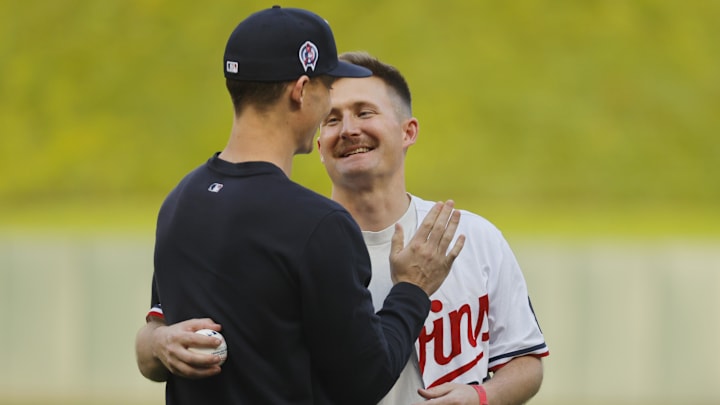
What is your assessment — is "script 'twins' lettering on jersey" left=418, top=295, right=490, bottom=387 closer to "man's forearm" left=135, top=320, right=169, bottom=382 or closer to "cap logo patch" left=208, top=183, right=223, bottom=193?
"man's forearm" left=135, top=320, right=169, bottom=382

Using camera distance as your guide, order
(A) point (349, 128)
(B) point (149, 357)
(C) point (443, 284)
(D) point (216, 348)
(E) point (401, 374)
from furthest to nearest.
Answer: (A) point (349, 128)
(C) point (443, 284)
(E) point (401, 374)
(B) point (149, 357)
(D) point (216, 348)

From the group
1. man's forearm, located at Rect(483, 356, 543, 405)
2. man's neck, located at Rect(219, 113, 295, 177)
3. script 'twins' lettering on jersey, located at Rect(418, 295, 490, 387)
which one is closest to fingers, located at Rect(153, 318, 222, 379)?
man's neck, located at Rect(219, 113, 295, 177)

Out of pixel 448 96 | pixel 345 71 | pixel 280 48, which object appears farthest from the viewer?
pixel 448 96

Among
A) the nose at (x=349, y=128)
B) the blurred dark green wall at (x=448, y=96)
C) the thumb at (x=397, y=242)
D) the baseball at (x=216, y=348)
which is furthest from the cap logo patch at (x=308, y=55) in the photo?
the blurred dark green wall at (x=448, y=96)

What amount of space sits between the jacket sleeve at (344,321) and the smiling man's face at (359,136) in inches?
41.6

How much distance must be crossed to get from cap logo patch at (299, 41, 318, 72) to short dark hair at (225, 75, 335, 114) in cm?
5

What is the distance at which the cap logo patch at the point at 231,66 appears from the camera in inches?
132

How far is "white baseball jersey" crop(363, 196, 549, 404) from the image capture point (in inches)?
161

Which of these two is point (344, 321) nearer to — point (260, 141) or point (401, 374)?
point (260, 141)

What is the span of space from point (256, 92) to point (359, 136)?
1.01 m

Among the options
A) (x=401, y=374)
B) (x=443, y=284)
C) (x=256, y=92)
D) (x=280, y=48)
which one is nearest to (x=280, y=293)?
(x=256, y=92)

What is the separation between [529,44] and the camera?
21.0 metres

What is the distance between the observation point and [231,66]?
3.37 m

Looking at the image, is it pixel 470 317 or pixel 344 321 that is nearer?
pixel 344 321
